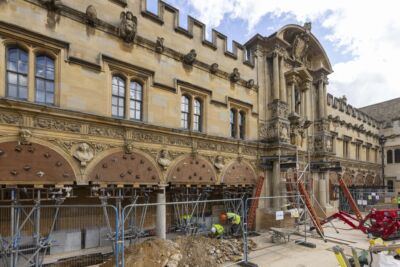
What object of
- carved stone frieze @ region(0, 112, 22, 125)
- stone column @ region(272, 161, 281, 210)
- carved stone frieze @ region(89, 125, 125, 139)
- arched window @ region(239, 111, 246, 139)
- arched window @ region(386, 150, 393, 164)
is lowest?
stone column @ region(272, 161, 281, 210)


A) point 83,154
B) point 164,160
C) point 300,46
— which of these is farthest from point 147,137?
point 300,46

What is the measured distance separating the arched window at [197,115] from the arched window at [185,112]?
40 cm

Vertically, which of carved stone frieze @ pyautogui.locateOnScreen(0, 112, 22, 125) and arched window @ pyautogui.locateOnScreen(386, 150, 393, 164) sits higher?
carved stone frieze @ pyautogui.locateOnScreen(0, 112, 22, 125)

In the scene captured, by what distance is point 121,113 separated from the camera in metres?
11.1

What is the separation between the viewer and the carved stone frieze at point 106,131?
984 cm

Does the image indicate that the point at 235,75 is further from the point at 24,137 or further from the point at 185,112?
the point at 24,137

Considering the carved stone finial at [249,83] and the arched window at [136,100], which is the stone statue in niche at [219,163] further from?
the carved stone finial at [249,83]

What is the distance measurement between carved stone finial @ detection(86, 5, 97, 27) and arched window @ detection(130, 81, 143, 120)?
2.74 metres

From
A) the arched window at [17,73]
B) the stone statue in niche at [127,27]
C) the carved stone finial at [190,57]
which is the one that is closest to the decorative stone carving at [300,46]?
the carved stone finial at [190,57]

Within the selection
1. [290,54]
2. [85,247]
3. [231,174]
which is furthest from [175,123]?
[290,54]

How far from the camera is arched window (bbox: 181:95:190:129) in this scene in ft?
43.7

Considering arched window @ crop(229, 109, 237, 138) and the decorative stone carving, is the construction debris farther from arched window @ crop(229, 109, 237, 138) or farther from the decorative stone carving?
the decorative stone carving

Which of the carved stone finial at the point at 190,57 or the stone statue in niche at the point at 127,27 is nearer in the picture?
the stone statue in niche at the point at 127,27

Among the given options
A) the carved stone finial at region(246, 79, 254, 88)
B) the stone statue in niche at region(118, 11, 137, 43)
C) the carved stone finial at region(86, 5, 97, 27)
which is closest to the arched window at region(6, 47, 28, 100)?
the carved stone finial at region(86, 5, 97, 27)
